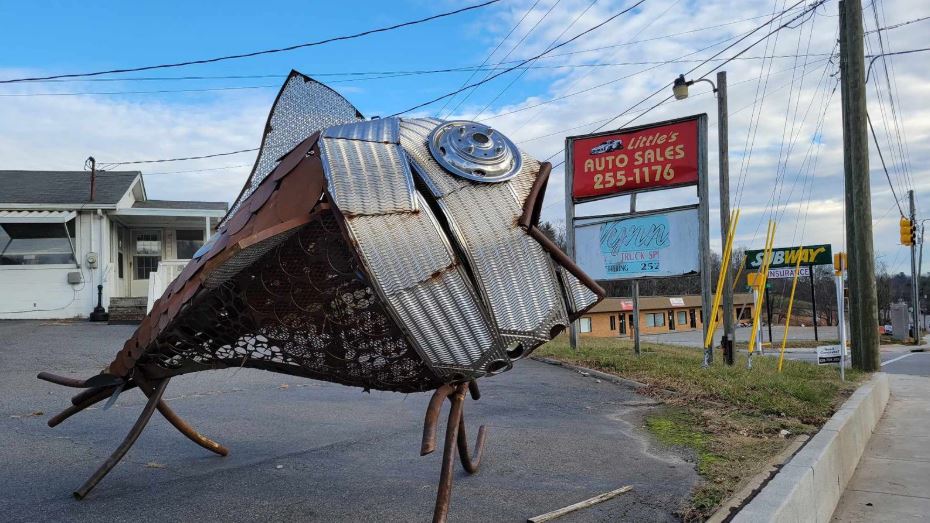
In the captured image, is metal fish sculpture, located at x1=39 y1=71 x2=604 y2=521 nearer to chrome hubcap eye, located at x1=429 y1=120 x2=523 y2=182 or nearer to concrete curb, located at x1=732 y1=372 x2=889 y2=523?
chrome hubcap eye, located at x1=429 y1=120 x2=523 y2=182

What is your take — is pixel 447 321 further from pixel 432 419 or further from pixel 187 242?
pixel 187 242

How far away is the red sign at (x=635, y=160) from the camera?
12.2 metres

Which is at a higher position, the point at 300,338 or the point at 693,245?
the point at 693,245

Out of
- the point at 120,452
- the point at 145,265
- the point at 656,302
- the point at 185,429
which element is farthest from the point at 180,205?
the point at 656,302

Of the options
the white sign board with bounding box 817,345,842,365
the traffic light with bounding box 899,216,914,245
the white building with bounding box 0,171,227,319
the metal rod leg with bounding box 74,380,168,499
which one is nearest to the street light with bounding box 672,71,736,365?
the white sign board with bounding box 817,345,842,365

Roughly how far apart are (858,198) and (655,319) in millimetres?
31121

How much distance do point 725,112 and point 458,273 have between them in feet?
33.6

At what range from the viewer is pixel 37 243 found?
17.7 m

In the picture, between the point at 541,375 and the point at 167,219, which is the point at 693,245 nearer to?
the point at 541,375

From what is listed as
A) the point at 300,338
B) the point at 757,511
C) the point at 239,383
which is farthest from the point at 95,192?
the point at 757,511

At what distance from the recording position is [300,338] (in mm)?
3656

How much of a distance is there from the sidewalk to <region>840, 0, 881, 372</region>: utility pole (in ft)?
7.17

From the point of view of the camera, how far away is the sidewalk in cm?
502

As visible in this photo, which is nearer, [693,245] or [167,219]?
[693,245]
